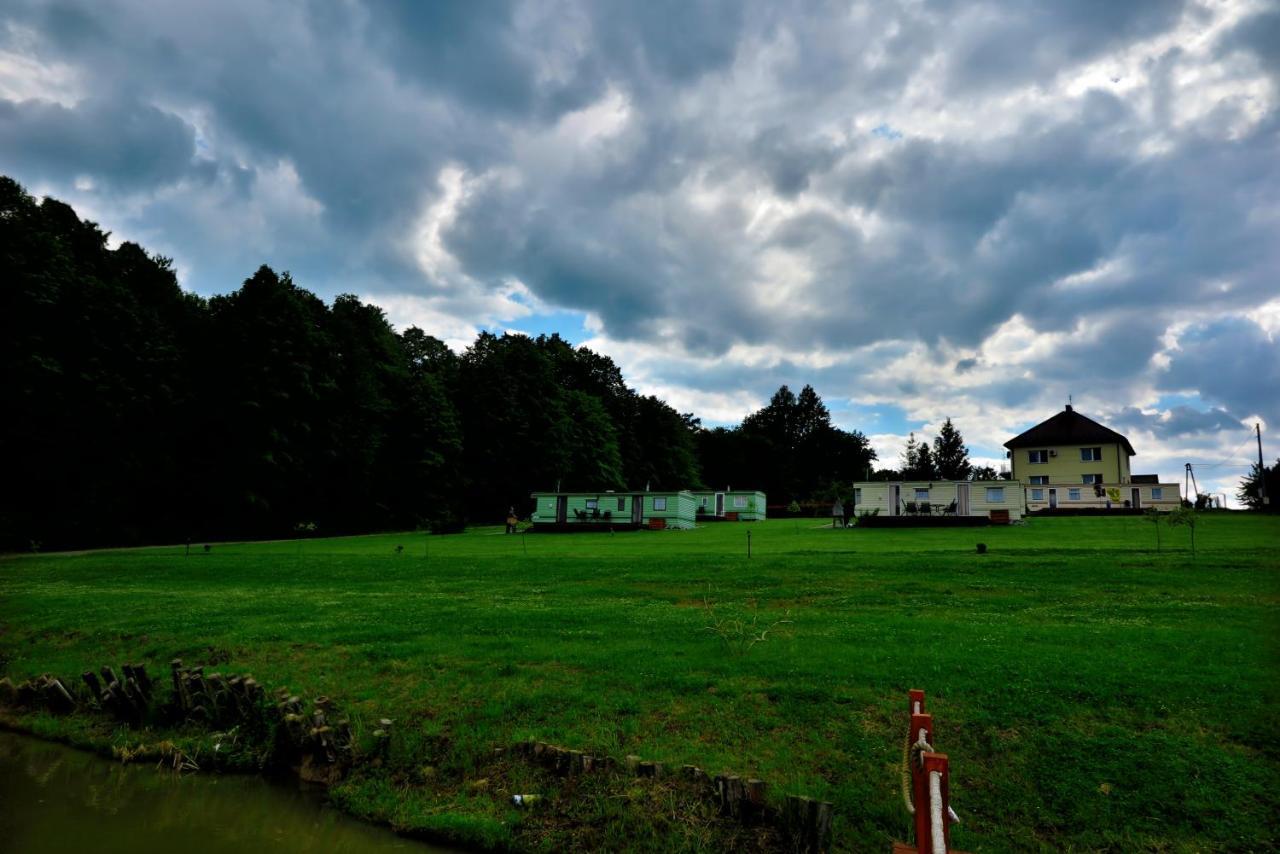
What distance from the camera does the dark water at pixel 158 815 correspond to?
699cm

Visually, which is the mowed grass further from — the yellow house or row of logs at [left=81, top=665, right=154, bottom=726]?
the yellow house

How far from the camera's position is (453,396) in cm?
6644

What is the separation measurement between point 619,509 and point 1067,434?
41.0 meters

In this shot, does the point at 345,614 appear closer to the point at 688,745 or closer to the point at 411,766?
the point at 411,766

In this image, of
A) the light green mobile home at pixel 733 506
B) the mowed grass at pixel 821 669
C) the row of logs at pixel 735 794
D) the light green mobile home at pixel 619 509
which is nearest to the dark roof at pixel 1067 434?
the light green mobile home at pixel 733 506

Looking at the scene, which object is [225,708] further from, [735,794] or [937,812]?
[937,812]

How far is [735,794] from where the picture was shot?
21.1 ft

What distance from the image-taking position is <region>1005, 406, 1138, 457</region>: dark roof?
199ft

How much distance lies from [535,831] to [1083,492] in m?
64.0

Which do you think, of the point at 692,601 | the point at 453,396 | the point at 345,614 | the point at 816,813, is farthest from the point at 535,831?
the point at 453,396

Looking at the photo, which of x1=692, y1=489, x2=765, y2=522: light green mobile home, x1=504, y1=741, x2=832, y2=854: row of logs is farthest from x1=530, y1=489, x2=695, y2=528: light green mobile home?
x1=504, y1=741, x2=832, y2=854: row of logs

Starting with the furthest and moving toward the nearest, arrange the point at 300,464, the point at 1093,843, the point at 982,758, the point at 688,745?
the point at 300,464, the point at 688,745, the point at 982,758, the point at 1093,843

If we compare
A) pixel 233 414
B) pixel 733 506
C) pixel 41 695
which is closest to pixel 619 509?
pixel 733 506

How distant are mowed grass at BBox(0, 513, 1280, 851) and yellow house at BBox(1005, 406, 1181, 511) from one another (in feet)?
136
